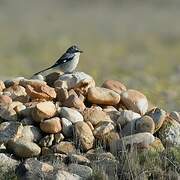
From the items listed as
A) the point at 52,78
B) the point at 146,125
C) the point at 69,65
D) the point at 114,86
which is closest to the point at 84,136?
the point at 146,125

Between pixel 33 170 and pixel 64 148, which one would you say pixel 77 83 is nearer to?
pixel 64 148

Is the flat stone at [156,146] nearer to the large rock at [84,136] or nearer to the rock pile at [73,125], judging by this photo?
the rock pile at [73,125]

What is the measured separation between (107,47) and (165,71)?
338 inches

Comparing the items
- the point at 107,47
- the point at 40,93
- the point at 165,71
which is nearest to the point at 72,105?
the point at 40,93

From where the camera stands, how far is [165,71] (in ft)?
88.8

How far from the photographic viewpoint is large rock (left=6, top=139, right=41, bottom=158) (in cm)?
1011

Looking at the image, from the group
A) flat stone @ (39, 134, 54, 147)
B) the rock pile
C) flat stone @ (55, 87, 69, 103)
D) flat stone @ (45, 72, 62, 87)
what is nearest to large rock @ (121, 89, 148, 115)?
the rock pile

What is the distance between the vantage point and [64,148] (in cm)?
1020

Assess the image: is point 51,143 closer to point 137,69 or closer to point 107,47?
point 137,69

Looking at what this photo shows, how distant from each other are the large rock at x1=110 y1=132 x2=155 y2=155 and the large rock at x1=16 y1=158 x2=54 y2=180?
3.15 feet

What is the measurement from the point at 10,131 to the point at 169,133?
79.9 inches

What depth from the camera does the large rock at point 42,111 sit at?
10477 mm

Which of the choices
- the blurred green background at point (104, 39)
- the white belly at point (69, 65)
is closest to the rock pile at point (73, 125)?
the white belly at point (69, 65)

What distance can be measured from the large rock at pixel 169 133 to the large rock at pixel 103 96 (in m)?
0.89
